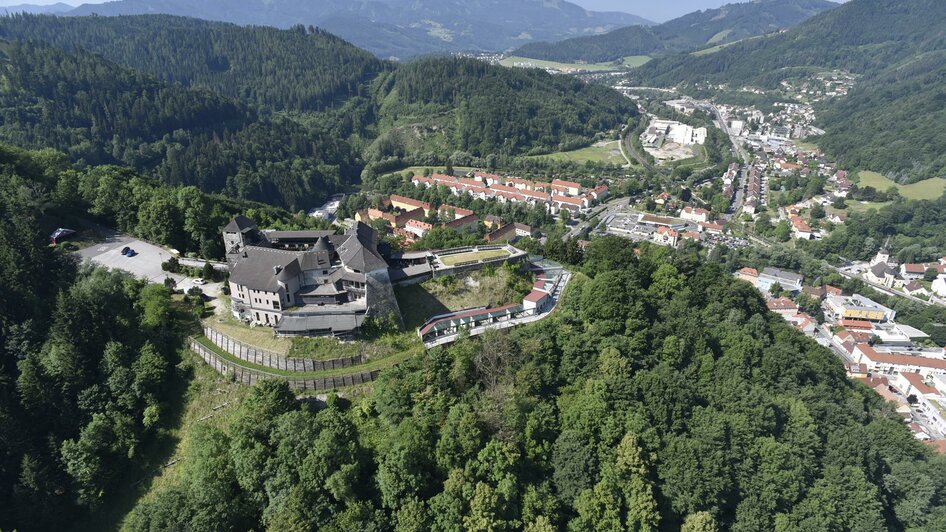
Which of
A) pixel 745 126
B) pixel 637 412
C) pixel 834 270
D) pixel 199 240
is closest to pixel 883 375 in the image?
pixel 834 270

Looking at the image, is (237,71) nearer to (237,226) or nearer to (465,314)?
(237,226)

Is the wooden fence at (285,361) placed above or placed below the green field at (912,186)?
below

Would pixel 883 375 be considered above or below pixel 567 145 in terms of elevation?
below

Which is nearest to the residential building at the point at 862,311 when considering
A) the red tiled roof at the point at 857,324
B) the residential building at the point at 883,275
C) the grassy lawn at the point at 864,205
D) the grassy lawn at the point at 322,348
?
the red tiled roof at the point at 857,324

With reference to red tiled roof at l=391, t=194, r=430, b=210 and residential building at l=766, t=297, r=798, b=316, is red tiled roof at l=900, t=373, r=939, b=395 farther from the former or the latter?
red tiled roof at l=391, t=194, r=430, b=210

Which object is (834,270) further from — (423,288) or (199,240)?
(199,240)

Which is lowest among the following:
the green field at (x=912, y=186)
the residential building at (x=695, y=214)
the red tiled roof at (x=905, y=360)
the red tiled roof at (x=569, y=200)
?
the red tiled roof at (x=905, y=360)

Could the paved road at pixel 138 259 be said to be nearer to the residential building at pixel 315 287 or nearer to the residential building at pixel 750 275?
the residential building at pixel 315 287
